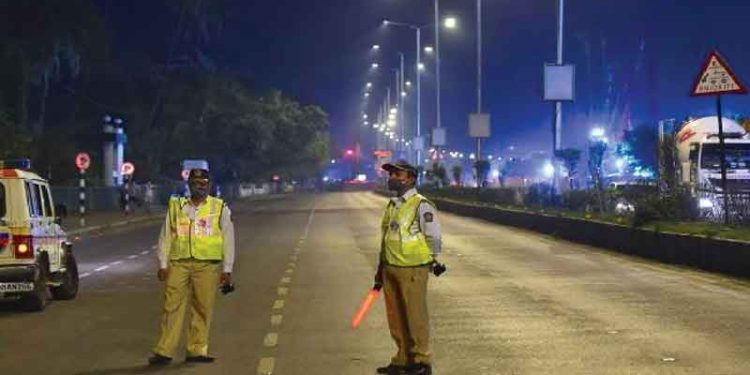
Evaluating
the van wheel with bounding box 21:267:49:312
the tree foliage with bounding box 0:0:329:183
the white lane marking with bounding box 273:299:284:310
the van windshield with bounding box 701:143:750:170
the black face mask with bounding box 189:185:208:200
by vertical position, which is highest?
the tree foliage with bounding box 0:0:329:183

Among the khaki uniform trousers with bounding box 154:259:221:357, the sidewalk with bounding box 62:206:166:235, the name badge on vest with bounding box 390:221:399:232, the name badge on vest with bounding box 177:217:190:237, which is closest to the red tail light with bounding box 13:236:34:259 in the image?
the khaki uniform trousers with bounding box 154:259:221:357

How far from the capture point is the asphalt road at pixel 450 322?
32.8ft

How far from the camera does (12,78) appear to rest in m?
53.3

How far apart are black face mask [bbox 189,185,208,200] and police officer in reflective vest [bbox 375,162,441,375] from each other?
181cm

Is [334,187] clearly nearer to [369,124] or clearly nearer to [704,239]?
[369,124]

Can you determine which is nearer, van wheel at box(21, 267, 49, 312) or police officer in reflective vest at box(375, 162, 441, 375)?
police officer in reflective vest at box(375, 162, 441, 375)

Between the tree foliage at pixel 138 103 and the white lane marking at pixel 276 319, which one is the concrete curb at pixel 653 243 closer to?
the white lane marking at pixel 276 319

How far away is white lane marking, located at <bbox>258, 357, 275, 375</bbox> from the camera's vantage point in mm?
9625

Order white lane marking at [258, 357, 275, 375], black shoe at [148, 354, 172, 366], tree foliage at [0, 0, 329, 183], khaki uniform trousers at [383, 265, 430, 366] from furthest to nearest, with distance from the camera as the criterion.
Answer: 1. tree foliage at [0, 0, 329, 183]
2. black shoe at [148, 354, 172, 366]
3. white lane marking at [258, 357, 275, 375]
4. khaki uniform trousers at [383, 265, 430, 366]

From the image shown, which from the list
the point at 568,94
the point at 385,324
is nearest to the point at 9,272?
the point at 385,324

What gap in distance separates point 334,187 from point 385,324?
5326 inches

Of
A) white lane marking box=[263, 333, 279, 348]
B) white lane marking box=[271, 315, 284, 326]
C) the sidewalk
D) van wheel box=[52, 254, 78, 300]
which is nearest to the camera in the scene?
white lane marking box=[263, 333, 279, 348]

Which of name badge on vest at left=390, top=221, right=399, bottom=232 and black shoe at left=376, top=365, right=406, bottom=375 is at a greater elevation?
name badge on vest at left=390, top=221, right=399, bottom=232

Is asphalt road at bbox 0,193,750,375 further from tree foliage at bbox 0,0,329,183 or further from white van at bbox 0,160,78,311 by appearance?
tree foliage at bbox 0,0,329,183
